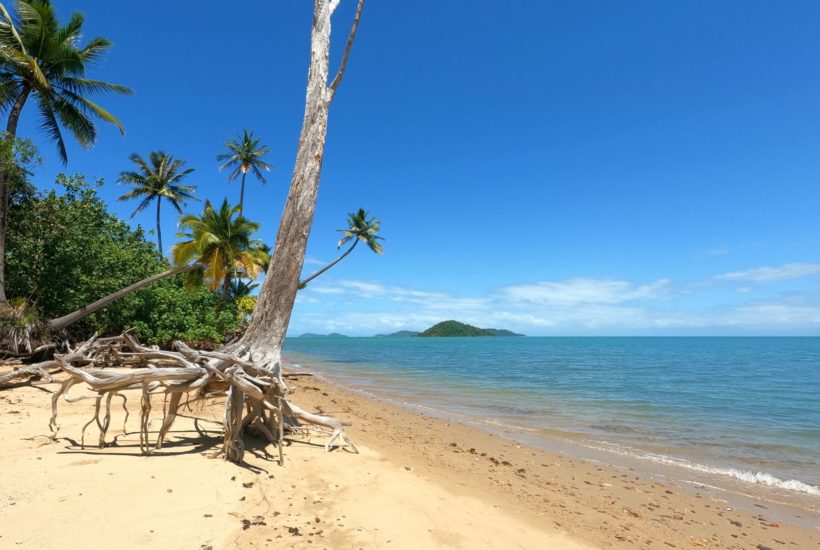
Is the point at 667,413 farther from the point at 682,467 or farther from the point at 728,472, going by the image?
the point at 682,467

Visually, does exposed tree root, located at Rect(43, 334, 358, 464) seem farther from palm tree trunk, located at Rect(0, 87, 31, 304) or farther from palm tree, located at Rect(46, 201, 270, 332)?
palm tree, located at Rect(46, 201, 270, 332)

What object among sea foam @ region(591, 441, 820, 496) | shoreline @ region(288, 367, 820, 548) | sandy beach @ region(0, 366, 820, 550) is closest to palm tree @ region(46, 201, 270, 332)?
sandy beach @ region(0, 366, 820, 550)

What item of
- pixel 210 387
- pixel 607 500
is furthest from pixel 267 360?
pixel 607 500

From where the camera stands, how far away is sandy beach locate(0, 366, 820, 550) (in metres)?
3.84

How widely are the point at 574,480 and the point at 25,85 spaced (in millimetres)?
20862

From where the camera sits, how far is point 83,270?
15.6 meters

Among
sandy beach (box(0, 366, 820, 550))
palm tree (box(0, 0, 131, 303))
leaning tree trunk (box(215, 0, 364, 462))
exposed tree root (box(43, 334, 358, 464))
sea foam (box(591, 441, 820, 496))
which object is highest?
palm tree (box(0, 0, 131, 303))

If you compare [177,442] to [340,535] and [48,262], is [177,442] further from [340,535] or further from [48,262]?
[48,262]

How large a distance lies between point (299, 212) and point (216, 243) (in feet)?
54.0

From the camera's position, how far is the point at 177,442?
6.08m

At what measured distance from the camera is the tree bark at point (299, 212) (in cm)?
682

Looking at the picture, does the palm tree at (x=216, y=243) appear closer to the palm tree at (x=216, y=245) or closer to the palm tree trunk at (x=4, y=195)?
the palm tree at (x=216, y=245)

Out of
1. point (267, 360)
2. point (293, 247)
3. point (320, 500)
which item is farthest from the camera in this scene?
point (293, 247)

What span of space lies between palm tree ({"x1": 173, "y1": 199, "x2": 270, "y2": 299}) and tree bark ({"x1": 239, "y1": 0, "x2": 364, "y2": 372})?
49.5 ft
